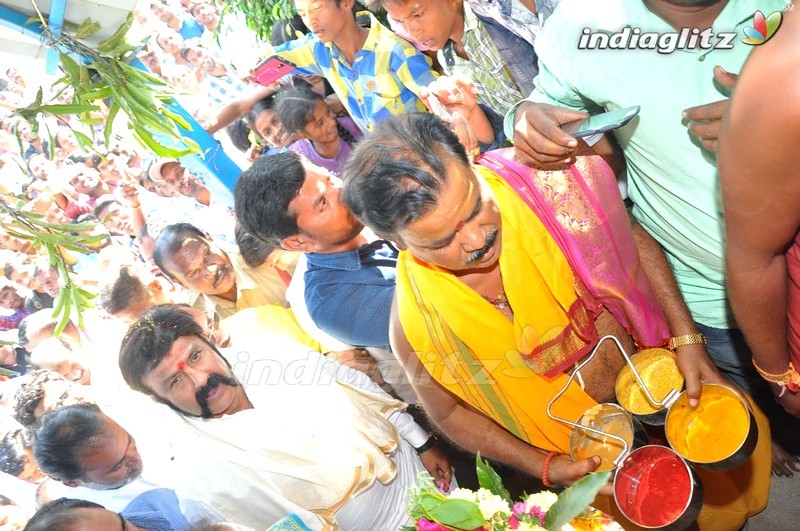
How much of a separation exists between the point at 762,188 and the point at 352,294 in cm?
129

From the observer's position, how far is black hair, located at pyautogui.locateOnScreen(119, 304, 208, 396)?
174 centimetres

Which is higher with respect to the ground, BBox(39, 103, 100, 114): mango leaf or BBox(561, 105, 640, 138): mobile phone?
BBox(561, 105, 640, 138): mobile phone

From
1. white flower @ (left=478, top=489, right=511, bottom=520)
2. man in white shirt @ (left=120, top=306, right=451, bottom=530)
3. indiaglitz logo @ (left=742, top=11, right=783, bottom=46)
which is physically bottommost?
man in white shirt @ (left=120, top=306, right=451, bottom=530)

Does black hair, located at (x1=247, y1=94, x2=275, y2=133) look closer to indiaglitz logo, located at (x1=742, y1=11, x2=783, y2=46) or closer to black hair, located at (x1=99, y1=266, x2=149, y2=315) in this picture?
black hair, located at (x1=99, y1=266, x2=149, y2=315)

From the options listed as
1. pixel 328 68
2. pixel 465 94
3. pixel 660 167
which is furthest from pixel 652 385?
pixel 328 68

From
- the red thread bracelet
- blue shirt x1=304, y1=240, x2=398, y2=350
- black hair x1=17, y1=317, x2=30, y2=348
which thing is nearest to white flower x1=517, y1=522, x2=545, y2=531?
the red thread bracelet

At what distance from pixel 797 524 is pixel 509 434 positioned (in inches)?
38.8

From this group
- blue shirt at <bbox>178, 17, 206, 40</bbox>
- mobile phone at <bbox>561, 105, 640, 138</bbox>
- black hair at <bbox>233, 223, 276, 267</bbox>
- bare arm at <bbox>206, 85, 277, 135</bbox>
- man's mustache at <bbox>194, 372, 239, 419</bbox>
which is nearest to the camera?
mobile phone at <bbox>561, 105, 640, 138</bbox>

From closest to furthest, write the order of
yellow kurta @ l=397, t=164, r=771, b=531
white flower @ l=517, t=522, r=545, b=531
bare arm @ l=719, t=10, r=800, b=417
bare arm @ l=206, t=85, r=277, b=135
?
bare arm @ l=719, t=10, r=800, b=417 < white flower @ l=517, t=522, r=545, b=531 < yellow kurta @ l=397, t=164, r=771, b=531 < bare arm @ l=206, t=85, r=277, b=135

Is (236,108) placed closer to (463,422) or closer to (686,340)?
(463,422)

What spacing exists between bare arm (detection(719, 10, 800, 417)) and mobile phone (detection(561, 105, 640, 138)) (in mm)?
217

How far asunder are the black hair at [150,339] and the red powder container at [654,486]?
1.23 m

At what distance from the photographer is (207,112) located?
273 centimetres

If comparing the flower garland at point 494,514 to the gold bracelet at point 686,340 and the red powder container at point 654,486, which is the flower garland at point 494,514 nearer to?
the red powder container at point 654,486
